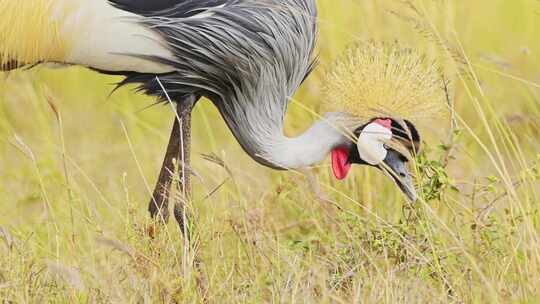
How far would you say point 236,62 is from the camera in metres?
3.47

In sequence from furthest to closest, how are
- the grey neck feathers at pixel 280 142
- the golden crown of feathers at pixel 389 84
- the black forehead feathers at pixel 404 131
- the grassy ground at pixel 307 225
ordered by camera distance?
the grey neck feathers at pixel 280 142 < the black forehead feathers at pixel 404 131 < the golden crown of feathers at pixel 389 84 < the grassy ground at pixel 307 225

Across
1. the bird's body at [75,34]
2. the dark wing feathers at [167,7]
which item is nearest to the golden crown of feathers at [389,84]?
the dark wing feathers at [167,7]

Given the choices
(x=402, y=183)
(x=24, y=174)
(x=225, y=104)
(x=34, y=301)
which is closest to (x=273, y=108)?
(x=225, y=104)

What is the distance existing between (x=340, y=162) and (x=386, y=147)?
190 millimetres

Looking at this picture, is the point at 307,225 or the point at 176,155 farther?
the point at 307,225

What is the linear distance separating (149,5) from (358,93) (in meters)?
0.57

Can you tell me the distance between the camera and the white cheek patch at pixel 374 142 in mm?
3492

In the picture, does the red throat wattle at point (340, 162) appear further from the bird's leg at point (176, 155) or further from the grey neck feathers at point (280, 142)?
the bird's leg at point (176, 155)

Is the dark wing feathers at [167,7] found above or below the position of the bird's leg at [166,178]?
above

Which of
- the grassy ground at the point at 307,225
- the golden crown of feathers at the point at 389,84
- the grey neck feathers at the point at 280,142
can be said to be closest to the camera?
the grassy ground at the point at 307,225

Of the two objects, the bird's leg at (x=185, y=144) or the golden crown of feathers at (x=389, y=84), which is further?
the bird's leg at (x=185, y=144)

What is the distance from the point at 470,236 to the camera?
11.3 ft

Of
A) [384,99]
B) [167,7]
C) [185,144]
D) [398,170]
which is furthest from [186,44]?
[398,170]

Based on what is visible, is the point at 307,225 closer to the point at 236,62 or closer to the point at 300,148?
the point at 300,148
